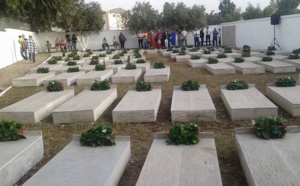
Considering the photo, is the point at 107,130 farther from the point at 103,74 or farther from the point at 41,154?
the point at 103,74

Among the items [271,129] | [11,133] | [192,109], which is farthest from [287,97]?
[11,133]

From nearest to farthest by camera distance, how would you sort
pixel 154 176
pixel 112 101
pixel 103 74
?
1. pixel 154 176
2. pixel 112 101
3. pixel 103 74

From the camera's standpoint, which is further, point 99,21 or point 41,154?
point 99,21

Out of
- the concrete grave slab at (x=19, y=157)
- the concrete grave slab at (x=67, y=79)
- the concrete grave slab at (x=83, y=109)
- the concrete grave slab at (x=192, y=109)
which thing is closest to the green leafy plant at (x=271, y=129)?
the concrete grave slab at (x=192, y=109)

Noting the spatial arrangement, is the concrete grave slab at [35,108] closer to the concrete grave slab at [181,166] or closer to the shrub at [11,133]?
the shrub at [11,133]

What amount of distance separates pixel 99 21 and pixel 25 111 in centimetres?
2879

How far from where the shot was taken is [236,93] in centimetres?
884

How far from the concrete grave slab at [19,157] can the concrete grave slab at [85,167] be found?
447 millimetres

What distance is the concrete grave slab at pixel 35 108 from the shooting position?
798 centimetres

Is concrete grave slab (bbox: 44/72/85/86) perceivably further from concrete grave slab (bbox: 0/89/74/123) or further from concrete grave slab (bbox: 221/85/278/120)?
concrete grave slab (bbox: 221/85/278/120)

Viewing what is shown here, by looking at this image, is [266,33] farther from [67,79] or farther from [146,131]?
[146,131]

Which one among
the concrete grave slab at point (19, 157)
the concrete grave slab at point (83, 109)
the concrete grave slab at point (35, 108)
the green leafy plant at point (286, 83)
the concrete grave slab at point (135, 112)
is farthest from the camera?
the green leafy plant at point (286, 83)

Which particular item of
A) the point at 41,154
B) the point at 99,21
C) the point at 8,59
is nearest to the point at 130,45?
the point at 99,21

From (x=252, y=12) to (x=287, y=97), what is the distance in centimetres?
4195
